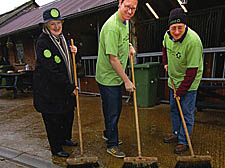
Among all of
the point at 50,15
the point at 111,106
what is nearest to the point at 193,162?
the point at 111,106

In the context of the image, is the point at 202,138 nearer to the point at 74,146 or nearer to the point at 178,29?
the point at 178,29

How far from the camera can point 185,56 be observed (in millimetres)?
2160

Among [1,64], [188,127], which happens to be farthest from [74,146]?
[1,64]

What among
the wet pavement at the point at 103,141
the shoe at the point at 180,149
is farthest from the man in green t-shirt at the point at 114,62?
the shoe at the point at 180,149

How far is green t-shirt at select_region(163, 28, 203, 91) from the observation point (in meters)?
2.05

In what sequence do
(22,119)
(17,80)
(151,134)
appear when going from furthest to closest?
(17,80) → (22,119) → (151,134)

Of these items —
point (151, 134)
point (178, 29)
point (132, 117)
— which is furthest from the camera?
point (132, 117)

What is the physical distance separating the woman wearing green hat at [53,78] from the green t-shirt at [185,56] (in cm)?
139

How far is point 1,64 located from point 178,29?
11192mm

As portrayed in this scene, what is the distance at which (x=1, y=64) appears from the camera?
1033 centimetres

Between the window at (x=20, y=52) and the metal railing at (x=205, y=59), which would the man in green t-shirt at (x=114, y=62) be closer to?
the metal railing at (x=205, y=59)

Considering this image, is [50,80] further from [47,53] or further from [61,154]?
[61,154]

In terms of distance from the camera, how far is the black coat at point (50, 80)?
83.0 inches

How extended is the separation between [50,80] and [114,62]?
2.87ft
